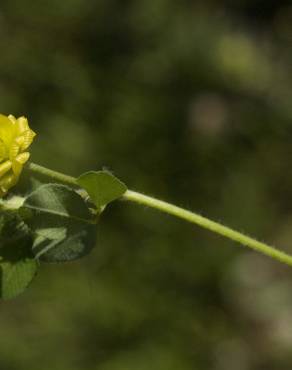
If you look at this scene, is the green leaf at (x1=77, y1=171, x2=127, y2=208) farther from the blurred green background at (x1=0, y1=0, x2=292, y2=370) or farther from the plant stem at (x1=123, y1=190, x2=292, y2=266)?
the blurred green background at (x1=0, y1=0, x2=292, y2=370)

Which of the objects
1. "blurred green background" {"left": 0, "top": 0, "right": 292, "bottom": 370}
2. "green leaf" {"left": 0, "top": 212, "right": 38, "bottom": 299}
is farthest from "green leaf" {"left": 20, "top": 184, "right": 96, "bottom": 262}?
"blurred green background" {"left": 0, "top": 0, "right": 292, "bottom": 370}

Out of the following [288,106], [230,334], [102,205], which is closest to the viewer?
[102,205]

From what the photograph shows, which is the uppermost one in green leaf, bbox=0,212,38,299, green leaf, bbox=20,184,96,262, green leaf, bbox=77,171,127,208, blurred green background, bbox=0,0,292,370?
green leaf, bbox=77,171,127,208

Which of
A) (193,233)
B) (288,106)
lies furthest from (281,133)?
(193,233)

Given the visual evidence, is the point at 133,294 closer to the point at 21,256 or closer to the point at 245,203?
the point at 245,203

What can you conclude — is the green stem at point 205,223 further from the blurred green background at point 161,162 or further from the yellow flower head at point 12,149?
the blurred green background at point 161,162

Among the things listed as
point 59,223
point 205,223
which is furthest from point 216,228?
point 59,223
